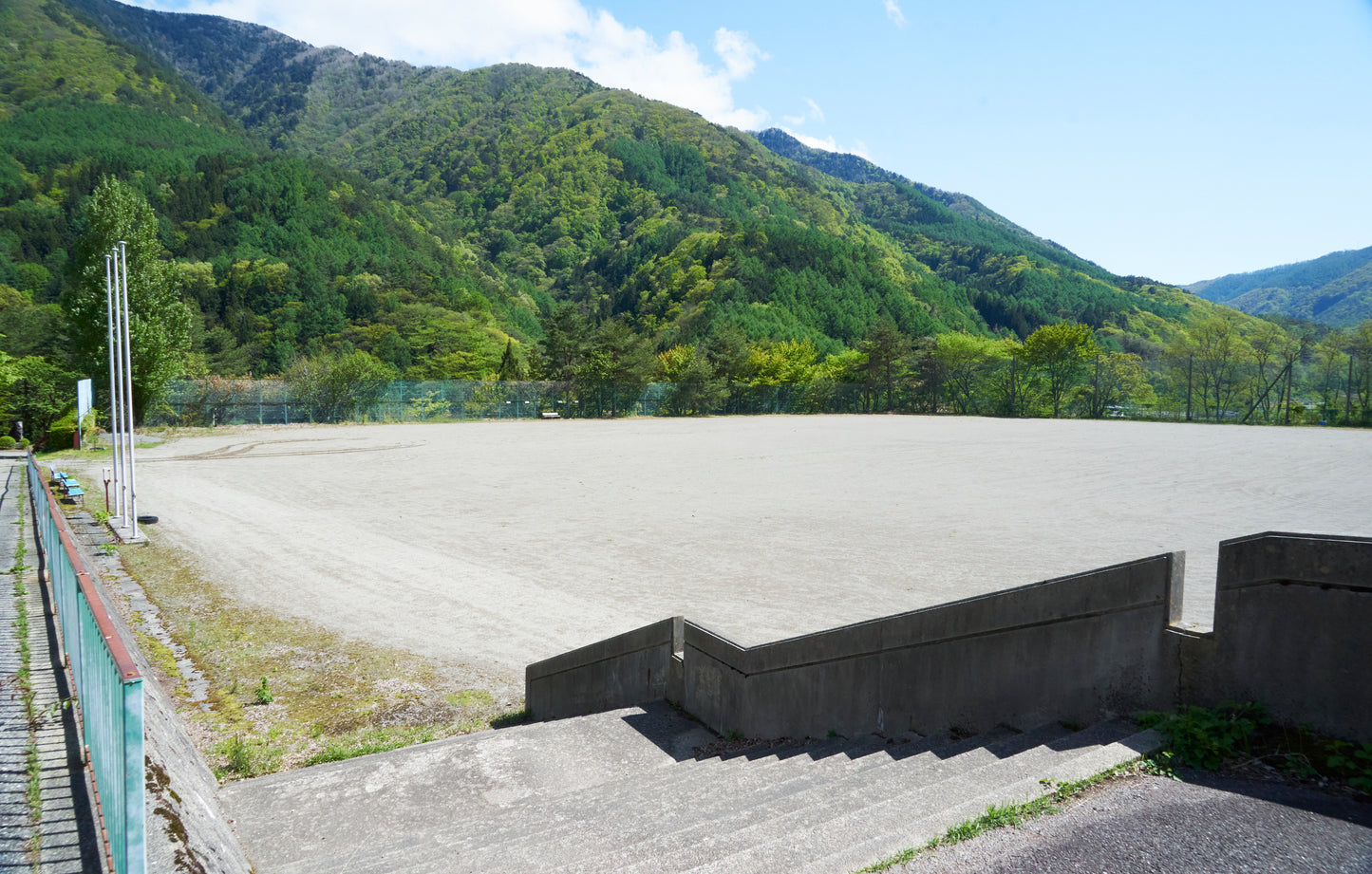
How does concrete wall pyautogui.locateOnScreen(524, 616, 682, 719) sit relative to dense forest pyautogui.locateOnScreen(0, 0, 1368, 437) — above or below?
below

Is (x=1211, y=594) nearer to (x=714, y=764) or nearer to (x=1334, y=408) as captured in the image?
(x=714, y=764)

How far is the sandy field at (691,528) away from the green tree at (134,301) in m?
14.0

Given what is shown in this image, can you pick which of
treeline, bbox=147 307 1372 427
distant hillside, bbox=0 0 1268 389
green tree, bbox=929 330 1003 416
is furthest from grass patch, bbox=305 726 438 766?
distant hillside, bbox=0 0 1268 389

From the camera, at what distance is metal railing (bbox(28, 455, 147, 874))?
7.39 ft

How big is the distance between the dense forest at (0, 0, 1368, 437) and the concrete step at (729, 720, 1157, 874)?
1747 inches

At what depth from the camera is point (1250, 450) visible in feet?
81.0

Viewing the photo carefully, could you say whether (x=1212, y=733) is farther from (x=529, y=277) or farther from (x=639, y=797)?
(x=529, y=277)

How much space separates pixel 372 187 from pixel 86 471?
5126 inches

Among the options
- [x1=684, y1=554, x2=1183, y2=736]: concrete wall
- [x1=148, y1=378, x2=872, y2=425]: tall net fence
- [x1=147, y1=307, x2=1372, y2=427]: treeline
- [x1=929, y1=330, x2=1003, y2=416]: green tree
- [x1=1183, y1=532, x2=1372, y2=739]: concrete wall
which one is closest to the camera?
[x1=1183, y1=532, x2=1372, y2=739]: concrete wall

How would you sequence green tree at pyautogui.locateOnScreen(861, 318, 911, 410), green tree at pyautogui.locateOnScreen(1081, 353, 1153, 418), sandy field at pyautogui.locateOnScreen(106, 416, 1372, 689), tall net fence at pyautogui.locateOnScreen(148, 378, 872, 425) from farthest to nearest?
green tree at pyautogui.locateOnScreen(861, 318, 911, 410)
green tree at pyautogui.locateOnScreen(1081, 353, 1153, 418)
tall net fence at pyautogui.locateOnScreen(148, 378, 872, 425)
sandy field at pyautogui.locateOnScreen(106, 416, 1372, 689)

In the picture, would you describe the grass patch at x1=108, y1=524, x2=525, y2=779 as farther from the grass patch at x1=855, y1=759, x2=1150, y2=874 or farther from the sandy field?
the grass patch at x1=855, y1=759, x2=1150, y2=874

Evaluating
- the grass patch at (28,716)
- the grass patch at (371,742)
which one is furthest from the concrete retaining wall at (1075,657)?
the grass patch at (28,716)

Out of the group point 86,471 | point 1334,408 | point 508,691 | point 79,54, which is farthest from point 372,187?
point 508,691

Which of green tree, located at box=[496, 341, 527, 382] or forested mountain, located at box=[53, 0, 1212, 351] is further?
forested mountain, located at box=[53, 0, 1212, 351]
